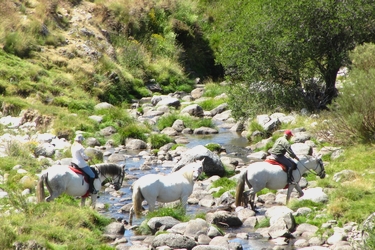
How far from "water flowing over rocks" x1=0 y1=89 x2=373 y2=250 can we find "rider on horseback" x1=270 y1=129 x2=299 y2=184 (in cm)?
83

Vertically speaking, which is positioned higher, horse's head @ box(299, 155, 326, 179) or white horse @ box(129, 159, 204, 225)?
horse's head @ box(299, 155, 326, 179)

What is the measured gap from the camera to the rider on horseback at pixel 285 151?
17.8m

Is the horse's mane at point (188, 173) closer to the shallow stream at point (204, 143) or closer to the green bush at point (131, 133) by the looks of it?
the shallow stream at point (204, 143)

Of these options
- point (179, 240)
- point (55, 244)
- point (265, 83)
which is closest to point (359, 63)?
point (265, 83)

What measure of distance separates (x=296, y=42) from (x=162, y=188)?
46.3ft

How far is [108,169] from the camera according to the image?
1734cm

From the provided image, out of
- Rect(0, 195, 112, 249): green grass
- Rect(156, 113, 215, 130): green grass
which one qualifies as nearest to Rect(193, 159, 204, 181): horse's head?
Rect(0, 195, 112, 249): green grass

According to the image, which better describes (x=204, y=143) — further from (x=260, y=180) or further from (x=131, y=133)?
(x=260, y=180)

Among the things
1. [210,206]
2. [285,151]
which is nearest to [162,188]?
[210,206]

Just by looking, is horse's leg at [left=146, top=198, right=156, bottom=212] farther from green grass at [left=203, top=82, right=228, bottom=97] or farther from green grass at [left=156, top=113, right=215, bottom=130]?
green grass at [left=203, top=82, right=228, bottom=97]

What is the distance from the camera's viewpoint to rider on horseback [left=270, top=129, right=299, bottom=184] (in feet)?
58.3

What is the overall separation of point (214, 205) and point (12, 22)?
2286 centimetres

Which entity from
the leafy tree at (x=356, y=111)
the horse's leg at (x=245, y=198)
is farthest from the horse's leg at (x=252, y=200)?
the leafy tree at (x=356, y=111)

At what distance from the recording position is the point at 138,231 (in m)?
15.1
